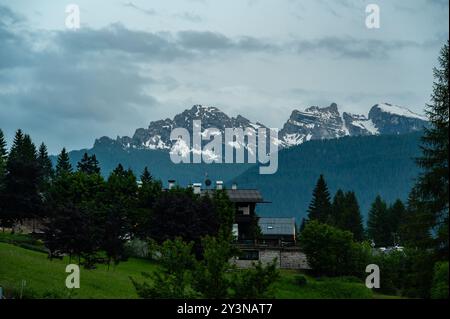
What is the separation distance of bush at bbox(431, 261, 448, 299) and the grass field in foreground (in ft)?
27.0

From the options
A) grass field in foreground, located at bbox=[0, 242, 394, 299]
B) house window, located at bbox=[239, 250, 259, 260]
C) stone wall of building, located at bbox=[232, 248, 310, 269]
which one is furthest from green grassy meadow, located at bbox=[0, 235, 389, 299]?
house window, located at bbox=[239, 250, 259, 260]

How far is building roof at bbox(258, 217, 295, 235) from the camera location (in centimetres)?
11769

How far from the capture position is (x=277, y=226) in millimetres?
119375

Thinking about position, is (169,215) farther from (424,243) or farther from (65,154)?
(65,154)

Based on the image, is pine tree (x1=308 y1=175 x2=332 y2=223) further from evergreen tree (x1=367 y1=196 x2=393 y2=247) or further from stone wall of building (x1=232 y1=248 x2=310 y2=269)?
stone wall of building (x1=232 y1=248 x2=310 y2=269)

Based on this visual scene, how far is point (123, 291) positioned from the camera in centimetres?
5538

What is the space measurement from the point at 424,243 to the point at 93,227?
32525mm

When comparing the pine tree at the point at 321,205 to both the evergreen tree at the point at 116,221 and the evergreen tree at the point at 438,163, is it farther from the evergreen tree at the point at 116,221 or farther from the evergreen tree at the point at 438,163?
the evergreen tree at the point at 438,163

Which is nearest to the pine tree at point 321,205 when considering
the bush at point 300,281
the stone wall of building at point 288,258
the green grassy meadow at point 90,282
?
the stone wall of building at point 288,258

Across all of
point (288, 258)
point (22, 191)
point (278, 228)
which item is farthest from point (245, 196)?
point (22, 191)

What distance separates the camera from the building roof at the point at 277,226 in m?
118

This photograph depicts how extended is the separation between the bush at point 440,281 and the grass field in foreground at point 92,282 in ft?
27.0

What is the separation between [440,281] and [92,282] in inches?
1039
